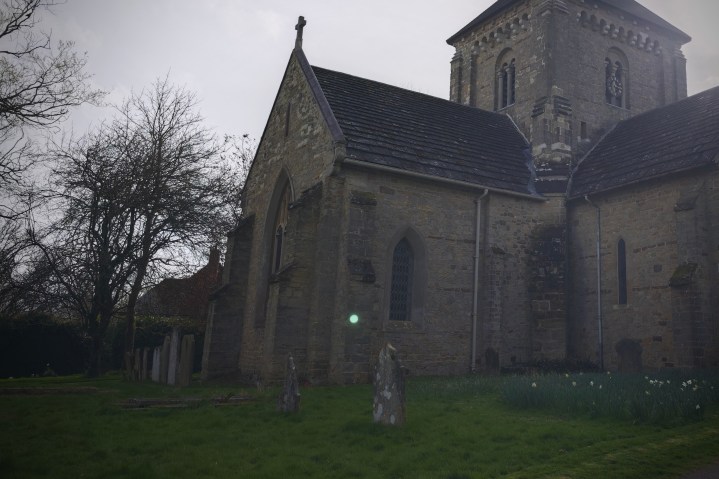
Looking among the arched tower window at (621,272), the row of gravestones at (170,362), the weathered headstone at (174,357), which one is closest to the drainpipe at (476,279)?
the arched tower window at (621,272)

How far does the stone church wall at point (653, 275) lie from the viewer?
15.3 m

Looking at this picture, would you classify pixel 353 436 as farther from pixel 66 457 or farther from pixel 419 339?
pixel 419 339

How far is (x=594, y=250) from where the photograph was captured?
774 inches

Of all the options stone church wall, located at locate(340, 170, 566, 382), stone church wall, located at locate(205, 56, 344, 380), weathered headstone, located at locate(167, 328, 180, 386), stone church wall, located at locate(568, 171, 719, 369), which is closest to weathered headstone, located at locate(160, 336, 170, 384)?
weathered headstone, located at locate(167, 328, 180, 386)

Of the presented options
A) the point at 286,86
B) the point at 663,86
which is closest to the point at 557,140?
the point at 663,86

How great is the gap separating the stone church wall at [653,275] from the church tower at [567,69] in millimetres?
2637

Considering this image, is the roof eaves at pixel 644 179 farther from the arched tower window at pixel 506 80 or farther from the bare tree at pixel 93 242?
the bare tree at pixel 93 242

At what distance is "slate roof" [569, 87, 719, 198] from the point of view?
1707 cm

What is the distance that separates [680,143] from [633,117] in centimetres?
615

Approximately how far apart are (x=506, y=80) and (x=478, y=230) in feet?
35.6

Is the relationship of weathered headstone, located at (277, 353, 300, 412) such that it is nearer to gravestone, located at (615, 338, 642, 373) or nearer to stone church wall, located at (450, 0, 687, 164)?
gravestone, located at (615, 338, 642, 373)

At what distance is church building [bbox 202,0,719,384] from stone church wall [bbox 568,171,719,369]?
0.05m

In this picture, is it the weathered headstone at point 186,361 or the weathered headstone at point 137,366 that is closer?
the weathered headstone at point 186,361

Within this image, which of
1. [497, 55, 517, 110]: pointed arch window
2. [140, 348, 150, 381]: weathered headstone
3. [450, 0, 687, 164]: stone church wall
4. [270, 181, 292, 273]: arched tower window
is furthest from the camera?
[497, 55, 517, 110]: pointed arch window
